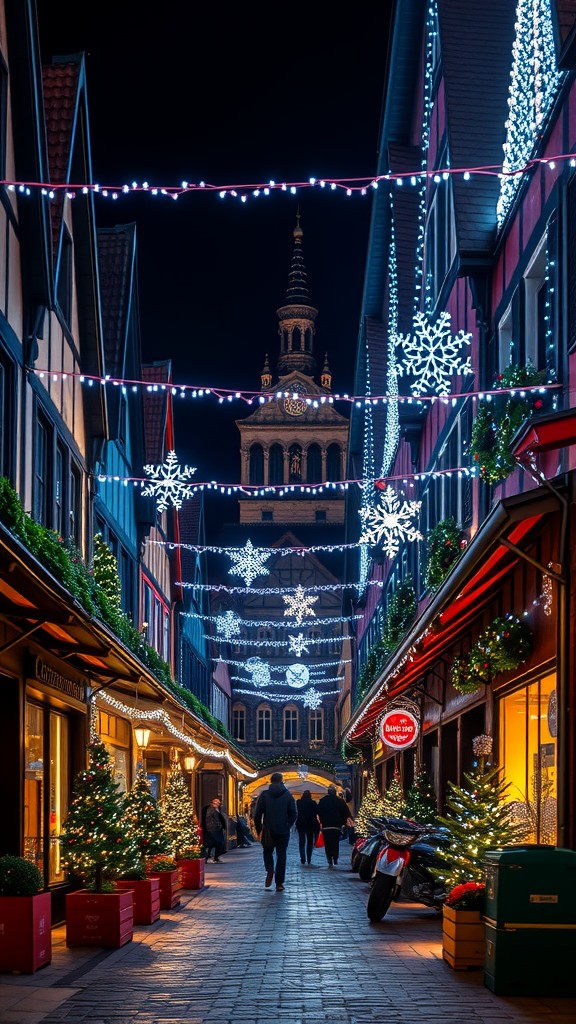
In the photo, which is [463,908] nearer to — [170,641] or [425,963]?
[425,963]

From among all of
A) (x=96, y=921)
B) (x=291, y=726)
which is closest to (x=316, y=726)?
(x=291, y=726)

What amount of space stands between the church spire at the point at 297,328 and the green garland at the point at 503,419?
95773mm

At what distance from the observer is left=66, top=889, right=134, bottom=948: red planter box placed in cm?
1398

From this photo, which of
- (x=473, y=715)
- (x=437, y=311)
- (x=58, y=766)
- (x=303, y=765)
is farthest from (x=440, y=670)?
(x=303, y=765)

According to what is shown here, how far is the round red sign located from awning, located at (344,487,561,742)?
0.70 meters

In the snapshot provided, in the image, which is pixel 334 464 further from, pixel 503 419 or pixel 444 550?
pixel 503 419

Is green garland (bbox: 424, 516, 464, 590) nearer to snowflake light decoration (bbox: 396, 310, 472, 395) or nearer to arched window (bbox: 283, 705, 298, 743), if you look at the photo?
snowflake light decoration (bbox: 396, 310, 472, 395)

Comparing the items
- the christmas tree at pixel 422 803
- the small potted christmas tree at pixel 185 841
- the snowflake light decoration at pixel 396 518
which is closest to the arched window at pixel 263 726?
the snowflake light decoration at pixel 396 518

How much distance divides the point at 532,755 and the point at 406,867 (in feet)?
7.66

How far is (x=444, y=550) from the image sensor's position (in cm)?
2180

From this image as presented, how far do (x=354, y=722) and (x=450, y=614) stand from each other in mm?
27508

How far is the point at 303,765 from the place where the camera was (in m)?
79.4

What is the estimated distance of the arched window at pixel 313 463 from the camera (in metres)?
108

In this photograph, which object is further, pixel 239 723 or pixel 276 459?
pixel 276 459
